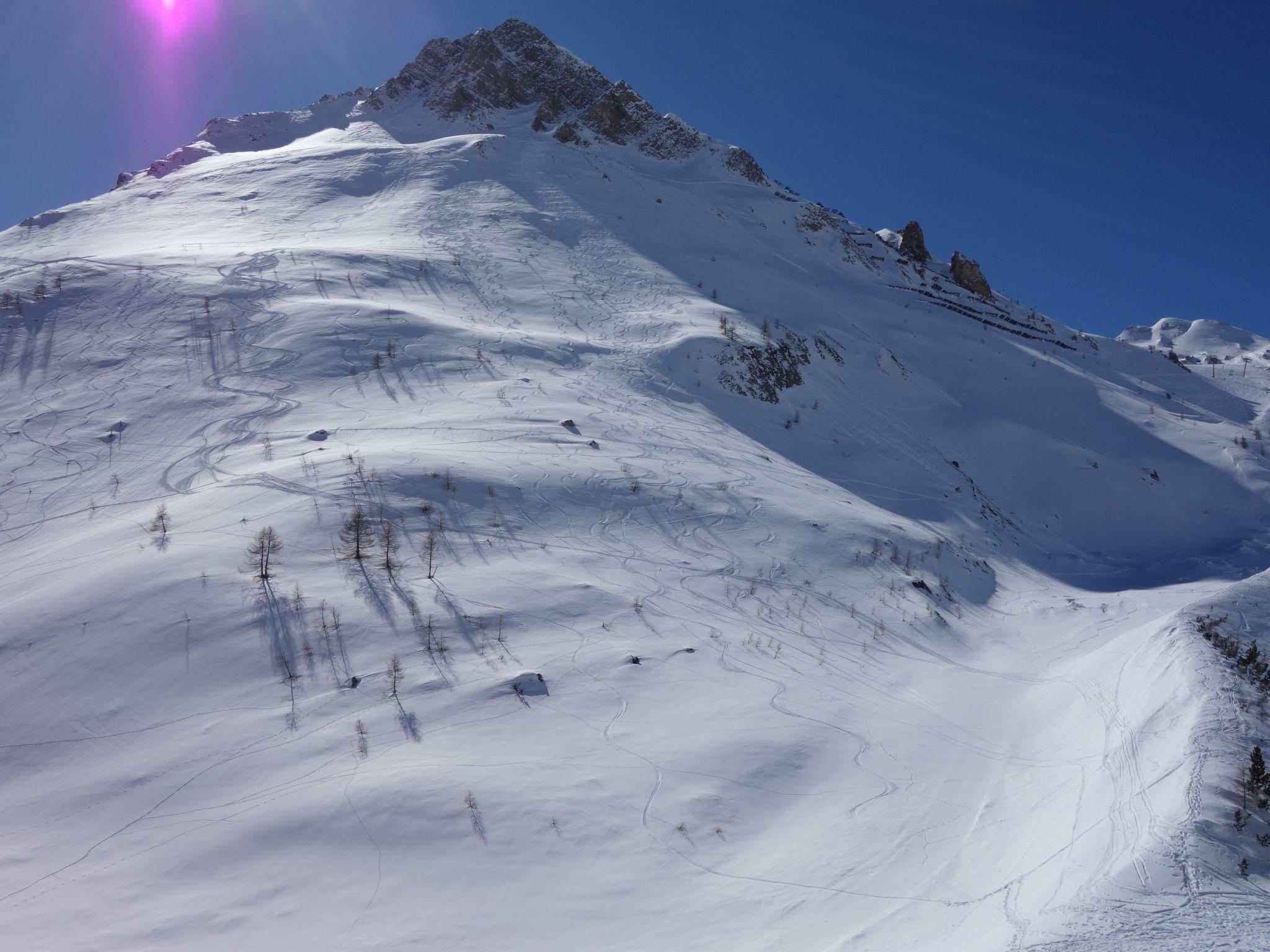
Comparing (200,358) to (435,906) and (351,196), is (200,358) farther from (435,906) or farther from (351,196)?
(351,196)

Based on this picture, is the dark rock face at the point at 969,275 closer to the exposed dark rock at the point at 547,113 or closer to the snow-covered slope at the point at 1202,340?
the snow-covered slope at the point at 1202,340

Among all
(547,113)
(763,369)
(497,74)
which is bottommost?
(763,369)

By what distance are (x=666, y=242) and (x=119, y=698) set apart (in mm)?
29079

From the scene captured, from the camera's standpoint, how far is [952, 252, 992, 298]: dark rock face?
4569 centimetres

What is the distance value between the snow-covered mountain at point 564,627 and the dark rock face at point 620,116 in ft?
78.7

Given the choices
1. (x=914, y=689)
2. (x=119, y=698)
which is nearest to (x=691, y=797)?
(x=914, y=689)

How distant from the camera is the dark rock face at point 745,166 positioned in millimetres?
46312

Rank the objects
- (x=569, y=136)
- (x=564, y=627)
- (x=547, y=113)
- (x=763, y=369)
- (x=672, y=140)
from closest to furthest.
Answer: (x=564, y=627)
(x=763, y=369)
(x=569, y=136)
(x=547, y=113)
(x=672, y=140)

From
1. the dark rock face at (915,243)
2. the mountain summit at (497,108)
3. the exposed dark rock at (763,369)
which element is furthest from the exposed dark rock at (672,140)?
the exposed dark rock at (763,369)

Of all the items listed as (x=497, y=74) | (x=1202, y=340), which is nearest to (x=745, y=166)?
(x=497, y=74)

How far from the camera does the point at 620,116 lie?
4641cm

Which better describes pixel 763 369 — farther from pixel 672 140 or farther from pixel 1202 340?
pixel 1202 340

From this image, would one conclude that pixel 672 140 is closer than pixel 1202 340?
Yes

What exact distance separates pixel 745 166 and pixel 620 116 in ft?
29.0
